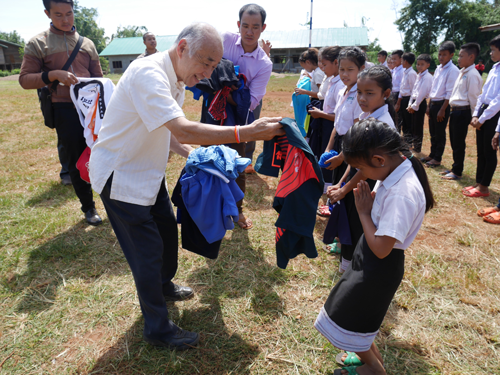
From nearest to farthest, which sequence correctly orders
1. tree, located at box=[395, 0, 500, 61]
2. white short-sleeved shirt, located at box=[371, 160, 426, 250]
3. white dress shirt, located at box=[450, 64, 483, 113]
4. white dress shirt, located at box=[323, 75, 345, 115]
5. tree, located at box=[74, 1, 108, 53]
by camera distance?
white short-sleeved shirt, located at box=[371, 160, 426, 250] → white dress shirt, located at box=[323, 75, 345, 115] → white dress shirt, located at box=[450, 64, 483, 113] → tree, located at box=[395, 0, 500, 61] → tree, located at box=[74, 1, 108, 53]

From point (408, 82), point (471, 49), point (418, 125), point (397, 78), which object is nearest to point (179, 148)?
point (471, 49)

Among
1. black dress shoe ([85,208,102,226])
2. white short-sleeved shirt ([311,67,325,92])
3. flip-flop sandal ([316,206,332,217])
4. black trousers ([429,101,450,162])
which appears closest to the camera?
black dress shoe ([85,208,102,226])

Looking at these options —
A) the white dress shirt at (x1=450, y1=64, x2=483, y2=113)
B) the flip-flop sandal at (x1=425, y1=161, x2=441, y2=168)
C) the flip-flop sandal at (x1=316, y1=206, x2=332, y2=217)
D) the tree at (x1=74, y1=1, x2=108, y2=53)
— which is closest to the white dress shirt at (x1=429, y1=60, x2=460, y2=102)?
the white dress shirt at (x1=450, y1=64, x2=483, y2=113)

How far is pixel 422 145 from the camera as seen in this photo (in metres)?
8.48

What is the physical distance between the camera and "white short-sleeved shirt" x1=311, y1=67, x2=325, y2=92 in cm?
589

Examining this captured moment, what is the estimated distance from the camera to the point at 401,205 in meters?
1.73

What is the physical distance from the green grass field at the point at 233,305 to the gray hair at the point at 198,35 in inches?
80.3

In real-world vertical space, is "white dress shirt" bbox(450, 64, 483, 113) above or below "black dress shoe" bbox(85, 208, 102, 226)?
above

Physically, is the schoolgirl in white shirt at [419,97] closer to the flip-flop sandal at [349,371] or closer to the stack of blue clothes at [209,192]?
the stack of blue clothes at [209,192]

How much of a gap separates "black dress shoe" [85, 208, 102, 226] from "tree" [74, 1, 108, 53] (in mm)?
71900

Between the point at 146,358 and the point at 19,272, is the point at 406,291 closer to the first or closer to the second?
the point at 146,358

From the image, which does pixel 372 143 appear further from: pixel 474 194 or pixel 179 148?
pixel 474 194

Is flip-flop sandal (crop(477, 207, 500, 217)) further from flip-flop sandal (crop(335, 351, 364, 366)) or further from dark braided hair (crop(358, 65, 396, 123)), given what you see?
flip-flop sandal (crop(335, 351, 364, 366))

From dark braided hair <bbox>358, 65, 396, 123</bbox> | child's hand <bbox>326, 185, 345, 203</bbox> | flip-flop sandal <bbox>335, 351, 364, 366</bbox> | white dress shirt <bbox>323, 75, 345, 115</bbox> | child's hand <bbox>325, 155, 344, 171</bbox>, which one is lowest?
flip-flop sandal <bbox>335, 351, 364, 366</bbox>
